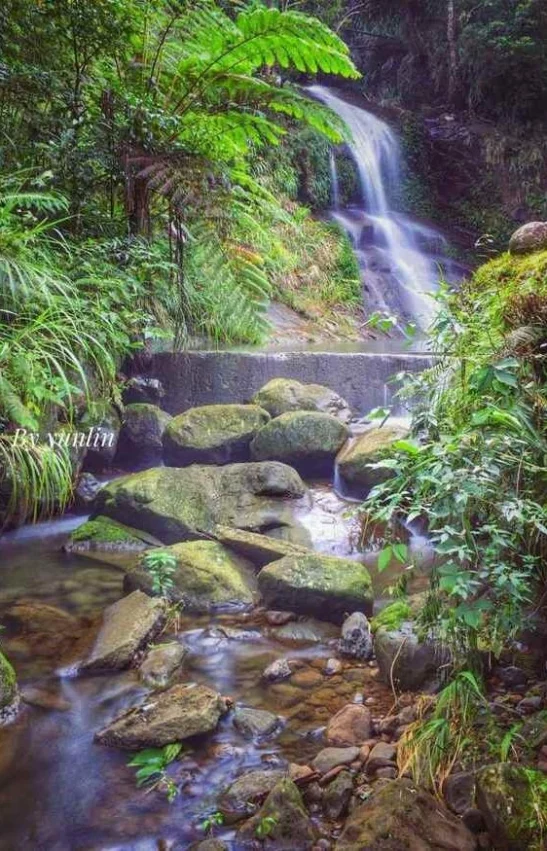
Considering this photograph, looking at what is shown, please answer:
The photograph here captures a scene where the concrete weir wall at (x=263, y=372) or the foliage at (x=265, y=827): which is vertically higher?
the concrete weir wall at (x=263, y=372)

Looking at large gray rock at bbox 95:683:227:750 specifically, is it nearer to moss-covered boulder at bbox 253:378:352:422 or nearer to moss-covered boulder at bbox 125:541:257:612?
moss-covered boulder at bbox 125:541:257:612

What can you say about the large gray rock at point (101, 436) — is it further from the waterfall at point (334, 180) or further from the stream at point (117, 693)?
the waterfall at point (334, 180)

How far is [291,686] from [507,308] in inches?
70.6

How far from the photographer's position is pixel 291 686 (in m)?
2.79

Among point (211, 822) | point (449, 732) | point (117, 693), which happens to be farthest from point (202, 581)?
point (449, 732)

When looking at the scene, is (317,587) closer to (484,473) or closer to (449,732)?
(449,732)

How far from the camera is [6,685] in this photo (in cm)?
253

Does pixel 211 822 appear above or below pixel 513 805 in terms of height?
below

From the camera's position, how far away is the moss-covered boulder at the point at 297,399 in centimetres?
596

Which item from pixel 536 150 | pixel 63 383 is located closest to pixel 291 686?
pixel 63 383

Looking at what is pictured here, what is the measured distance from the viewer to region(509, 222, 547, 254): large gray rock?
2.66 metres

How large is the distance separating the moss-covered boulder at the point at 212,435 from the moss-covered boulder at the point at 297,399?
0.33 metres

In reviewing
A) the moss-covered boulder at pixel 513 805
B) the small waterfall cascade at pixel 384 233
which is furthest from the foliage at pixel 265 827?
the small waterfall cascade at pixel 384 233

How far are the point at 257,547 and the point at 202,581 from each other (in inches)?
18.5
